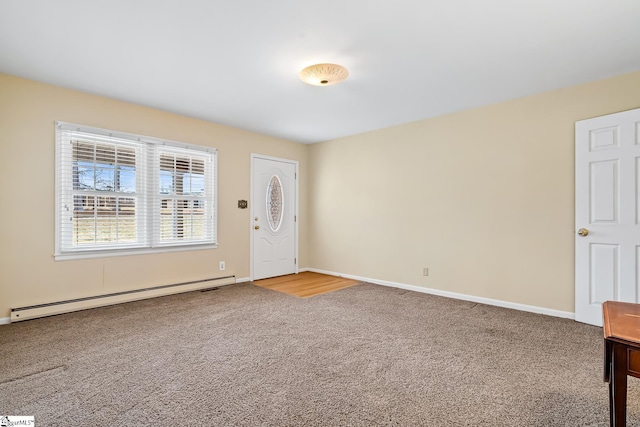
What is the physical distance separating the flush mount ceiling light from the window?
7.89 ft

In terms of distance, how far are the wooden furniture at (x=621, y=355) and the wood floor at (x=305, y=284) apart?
337cm

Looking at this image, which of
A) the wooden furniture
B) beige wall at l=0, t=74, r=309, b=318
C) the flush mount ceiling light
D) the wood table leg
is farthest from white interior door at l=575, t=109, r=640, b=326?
beige wall at l=0, t=74, r=309, b=318

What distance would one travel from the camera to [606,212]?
310cm

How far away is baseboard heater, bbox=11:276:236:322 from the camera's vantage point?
3.26m

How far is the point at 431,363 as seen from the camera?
2.35 meters

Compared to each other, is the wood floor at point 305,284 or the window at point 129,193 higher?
the window at point 129,193

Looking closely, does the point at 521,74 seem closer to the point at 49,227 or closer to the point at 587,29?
the point at 587,29

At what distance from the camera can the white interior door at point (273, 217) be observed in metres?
5.39

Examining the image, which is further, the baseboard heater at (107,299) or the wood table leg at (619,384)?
the baseboard heater at (107,299)

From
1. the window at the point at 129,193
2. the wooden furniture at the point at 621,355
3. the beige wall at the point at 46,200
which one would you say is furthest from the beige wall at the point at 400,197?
the wooden furniture at the point at 621,355

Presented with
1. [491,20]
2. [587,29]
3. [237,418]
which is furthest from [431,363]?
[587,29]

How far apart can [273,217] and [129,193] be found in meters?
2.35

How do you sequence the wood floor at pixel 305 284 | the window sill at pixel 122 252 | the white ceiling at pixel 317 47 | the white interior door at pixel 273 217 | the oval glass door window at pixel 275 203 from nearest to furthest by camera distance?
1. the white ceiling at pixel 317 47
2. the window sill at pixel 122 252
3. the wood floor at pixel 305 284
4. the white interior door at pixel 273 217
5. the oval glass door window at pixel 275 203

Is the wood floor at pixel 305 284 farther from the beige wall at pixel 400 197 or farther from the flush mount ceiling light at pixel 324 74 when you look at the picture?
the flush mount ceiling light at pixel 324 74
